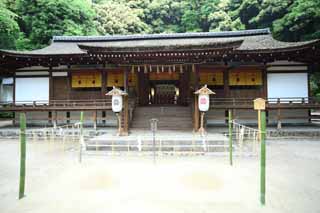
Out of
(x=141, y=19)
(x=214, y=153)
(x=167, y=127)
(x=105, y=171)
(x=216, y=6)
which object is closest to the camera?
(x=105, y=171)

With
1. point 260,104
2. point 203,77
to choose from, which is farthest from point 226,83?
point 260,104

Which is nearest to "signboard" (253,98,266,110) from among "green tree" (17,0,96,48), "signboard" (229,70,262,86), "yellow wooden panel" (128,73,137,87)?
"signboard" (229,70,262,86)

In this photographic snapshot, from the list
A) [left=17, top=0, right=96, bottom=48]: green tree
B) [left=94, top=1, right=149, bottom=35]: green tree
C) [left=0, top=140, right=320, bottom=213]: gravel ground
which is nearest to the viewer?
[left=0, top=140, right=320, bottom=213]: gravel ground

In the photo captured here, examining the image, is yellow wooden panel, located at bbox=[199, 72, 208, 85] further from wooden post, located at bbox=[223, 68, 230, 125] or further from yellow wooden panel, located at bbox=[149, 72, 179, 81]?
yellow wooden panel, located at bbox=[149, 72, 179, 81]

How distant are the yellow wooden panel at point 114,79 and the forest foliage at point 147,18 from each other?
23.9ft

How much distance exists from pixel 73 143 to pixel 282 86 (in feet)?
35.5

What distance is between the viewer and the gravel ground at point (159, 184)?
3533 mm

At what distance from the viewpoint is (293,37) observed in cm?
2008

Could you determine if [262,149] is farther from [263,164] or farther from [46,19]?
[46,19]

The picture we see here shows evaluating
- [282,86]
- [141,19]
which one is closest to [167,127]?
[282,86]

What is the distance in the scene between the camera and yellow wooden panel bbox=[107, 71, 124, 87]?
40.3 ft

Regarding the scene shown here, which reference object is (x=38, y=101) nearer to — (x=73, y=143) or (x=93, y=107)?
(x=93, y=107)

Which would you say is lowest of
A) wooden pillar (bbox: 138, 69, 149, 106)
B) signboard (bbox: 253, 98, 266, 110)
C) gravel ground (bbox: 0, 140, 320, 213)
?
gravel ground (bbox: 0, 140, 320, 213)

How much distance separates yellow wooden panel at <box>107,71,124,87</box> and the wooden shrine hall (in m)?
0.06
